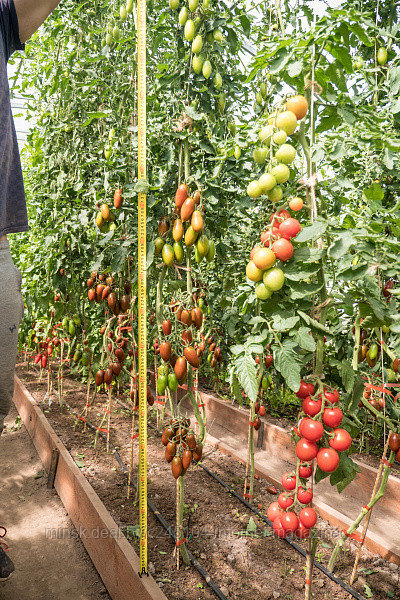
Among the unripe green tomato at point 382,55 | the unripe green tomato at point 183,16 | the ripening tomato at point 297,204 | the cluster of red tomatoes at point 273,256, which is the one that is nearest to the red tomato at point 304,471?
the cluster of red tomatoes at point 273,256

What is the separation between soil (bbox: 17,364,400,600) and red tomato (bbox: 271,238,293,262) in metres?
1.41

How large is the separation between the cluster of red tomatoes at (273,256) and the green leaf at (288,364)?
141mm

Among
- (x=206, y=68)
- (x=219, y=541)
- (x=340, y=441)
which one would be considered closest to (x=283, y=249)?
(x=340, y=441)

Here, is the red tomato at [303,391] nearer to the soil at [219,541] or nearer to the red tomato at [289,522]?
the red tomato at [289,522]

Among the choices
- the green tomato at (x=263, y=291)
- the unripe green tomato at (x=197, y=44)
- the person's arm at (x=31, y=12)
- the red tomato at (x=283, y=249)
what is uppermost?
the unripe green tomato at (x=197, y=44)

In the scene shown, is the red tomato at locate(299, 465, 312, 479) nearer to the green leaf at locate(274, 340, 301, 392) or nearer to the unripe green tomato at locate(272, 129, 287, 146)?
the green leaf at locate(274, 340, 301, 392)

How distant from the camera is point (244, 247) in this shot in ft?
8.93

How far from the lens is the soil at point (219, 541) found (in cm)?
179

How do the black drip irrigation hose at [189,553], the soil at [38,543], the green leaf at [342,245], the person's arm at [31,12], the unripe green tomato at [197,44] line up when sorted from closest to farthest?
the green leaf at [342,245]
the person's arm at [31,12]
the unripe green tomato at [197,44]
the black drip irrigation hose at [189,553]
the soil at [38,543]

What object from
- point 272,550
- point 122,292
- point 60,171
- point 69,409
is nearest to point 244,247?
point 122,292

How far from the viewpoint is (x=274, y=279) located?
1075mm

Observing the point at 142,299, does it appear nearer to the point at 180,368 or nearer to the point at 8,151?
the point at 180,368

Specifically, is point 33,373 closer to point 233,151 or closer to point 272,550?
point 272,550

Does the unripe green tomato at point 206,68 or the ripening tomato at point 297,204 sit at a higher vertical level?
the unripe green tomato at point 206,68
